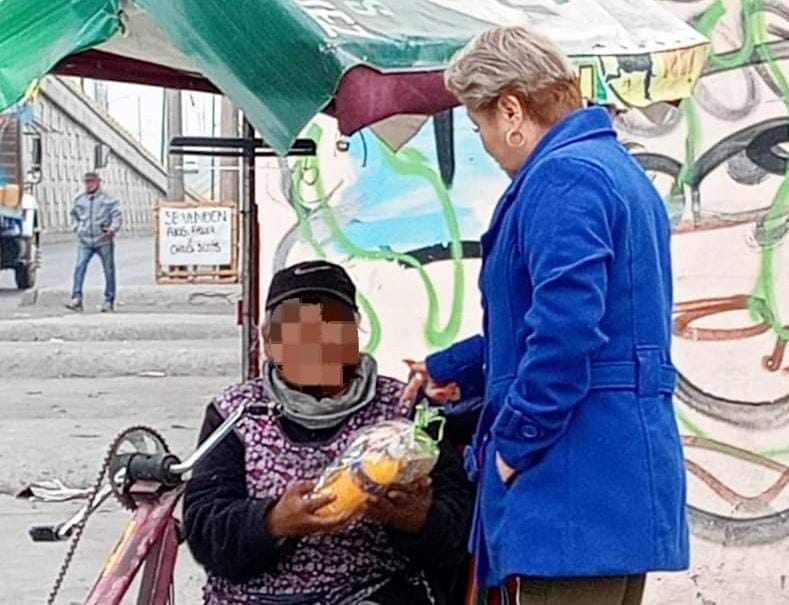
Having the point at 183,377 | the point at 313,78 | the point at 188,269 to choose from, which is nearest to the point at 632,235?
the point at 313,78

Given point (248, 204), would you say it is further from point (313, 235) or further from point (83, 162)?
point (83, 162)

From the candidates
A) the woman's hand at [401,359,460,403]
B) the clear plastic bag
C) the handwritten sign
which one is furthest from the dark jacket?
the handwritten sign

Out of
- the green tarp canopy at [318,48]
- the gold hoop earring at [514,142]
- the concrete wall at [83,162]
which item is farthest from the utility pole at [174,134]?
the gold hoop earring at [514,142]

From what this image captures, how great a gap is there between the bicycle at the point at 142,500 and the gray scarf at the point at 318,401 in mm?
57

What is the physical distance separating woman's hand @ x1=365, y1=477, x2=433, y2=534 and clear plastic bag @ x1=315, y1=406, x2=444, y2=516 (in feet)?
0.22

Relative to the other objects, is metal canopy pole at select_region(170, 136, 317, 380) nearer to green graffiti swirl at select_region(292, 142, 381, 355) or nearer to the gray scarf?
green graffiti swirl at select_region(292, 142, 381, 355)

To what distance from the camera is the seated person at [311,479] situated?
11.0 ft

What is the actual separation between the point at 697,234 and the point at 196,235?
39.3 ft

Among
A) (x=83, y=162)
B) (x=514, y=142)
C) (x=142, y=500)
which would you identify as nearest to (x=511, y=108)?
(x=514, y=142)

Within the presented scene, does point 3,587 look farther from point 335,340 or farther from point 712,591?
point 335,340

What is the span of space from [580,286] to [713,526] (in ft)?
9.93

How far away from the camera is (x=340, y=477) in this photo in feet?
10.1

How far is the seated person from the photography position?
11.0ft

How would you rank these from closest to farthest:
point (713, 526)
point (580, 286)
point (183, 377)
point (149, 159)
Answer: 1. point (580, 286)
2. point (713, 526)
3. point (183, 377)
4. point (149, 159)
